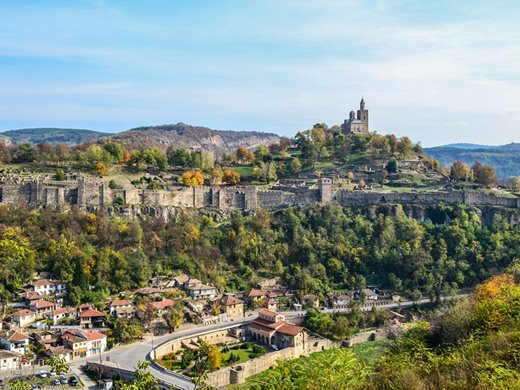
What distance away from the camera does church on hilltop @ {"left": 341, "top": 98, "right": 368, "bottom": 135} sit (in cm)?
5575

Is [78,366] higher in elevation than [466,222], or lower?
lower

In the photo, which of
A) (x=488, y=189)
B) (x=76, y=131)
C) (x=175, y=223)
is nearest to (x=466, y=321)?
(x=175, y=223)

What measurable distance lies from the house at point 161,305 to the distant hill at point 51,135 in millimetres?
89820

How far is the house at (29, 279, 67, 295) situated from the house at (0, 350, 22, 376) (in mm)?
4821

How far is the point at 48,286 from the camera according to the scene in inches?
997

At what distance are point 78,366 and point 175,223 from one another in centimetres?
1202

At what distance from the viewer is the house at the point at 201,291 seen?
27.7 meters

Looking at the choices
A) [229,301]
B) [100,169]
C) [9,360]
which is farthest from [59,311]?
[100,169]

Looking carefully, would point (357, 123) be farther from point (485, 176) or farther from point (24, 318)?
point (24, 318)

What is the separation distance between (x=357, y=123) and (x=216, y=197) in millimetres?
24851

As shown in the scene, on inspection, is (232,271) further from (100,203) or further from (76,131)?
(76,131)

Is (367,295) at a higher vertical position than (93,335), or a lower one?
lower

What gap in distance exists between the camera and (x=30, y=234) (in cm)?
2772

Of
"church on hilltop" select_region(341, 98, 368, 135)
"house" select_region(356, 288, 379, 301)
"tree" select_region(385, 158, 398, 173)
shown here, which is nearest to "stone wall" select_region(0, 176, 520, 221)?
"tree" select_region(385, 158, 398, 173)
